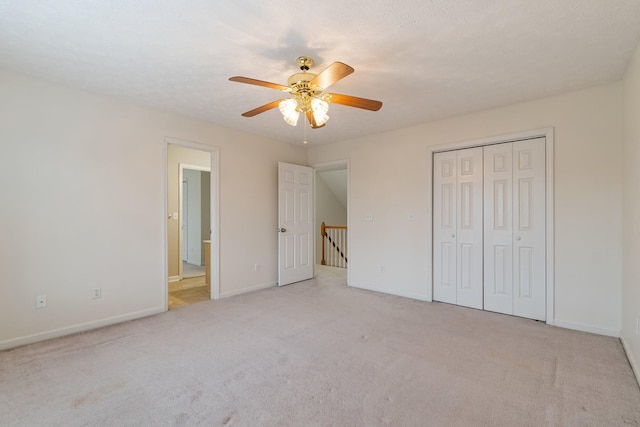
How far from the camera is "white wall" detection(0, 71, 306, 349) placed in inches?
104

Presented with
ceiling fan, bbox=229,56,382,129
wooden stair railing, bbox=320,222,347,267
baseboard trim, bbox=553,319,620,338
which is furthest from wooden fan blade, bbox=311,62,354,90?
wooden stair railing, bbox=320,222,347,267

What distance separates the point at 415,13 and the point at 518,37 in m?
0.84

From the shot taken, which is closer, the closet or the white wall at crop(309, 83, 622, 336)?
the white wall at crop(309, 83, 622, 336)

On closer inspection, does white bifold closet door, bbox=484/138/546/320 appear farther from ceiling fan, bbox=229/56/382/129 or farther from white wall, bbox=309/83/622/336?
ceiling fan, bbox=229/56/382/129

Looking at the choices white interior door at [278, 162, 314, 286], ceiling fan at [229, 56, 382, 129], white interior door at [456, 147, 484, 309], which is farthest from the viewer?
white interior door at [278, 162, 314, 286]

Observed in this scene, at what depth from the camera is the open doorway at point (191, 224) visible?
415 centimetres

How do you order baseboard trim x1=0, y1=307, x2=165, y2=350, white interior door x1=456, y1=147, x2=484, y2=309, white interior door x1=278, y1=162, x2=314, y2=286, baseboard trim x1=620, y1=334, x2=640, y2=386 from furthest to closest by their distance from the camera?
white interior door x1=278, y1=162, x2=314, y2=286, white interior door x1=456, y1=147, x2=484, y2=309, baseboard trim x1=0, y1=307, x2=165, y2=350, baseboard trim x1=620, y1=334, x2=640, y2=386

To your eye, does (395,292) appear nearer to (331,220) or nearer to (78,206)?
(78,206)

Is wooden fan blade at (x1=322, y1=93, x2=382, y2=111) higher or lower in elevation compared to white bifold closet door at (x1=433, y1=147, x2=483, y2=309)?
higher

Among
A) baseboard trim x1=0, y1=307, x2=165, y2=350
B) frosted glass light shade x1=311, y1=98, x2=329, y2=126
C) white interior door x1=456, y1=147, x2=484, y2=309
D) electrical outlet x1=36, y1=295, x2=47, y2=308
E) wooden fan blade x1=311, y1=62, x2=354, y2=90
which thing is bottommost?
baseboard trim x1=0, y1=307, x2=165, y2=350

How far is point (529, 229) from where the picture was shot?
10.9 feet

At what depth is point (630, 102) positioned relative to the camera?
243 centimetres

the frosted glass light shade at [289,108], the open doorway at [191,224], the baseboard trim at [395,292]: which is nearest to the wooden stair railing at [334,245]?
the baseboard trim at [395,292]

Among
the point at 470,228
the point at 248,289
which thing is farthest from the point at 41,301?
the point at 470,228
